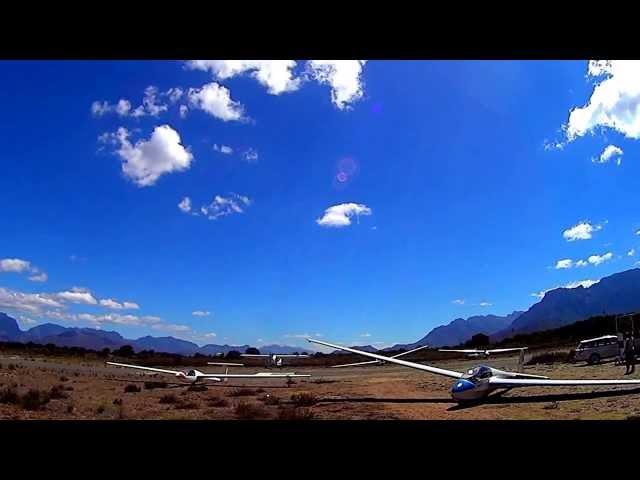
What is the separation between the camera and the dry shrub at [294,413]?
36.8ft

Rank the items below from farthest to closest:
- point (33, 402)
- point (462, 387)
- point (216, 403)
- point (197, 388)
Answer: point (197, 388) < point (216, 403) < point (33, 402) < point (462, 387)

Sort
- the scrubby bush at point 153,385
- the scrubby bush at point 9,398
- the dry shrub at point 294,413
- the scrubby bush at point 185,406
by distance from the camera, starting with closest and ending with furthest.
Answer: the dry shrub at point 294,413 < the scrubby bush at point 9,398 < the scrubby bush at point 185,406 < the scrubby bush at point 153,385

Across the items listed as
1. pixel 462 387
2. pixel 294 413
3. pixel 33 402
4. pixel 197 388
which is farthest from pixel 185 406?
pixel 462 387

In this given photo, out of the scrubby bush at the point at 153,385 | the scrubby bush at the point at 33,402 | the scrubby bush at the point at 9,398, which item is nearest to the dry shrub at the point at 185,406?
the scrubby bush at the point at 33,402

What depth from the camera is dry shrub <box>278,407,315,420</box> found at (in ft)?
36.8

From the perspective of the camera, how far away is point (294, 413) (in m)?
11.9

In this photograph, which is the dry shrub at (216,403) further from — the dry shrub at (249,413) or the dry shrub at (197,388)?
the dry shrub at (197,388)

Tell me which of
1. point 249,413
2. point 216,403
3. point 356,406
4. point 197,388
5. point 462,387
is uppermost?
point 462,387

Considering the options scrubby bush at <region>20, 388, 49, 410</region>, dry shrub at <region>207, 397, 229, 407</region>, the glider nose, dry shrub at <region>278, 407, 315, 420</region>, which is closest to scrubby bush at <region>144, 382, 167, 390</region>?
dry shrub at <region>207, 397, 229, 407</region>

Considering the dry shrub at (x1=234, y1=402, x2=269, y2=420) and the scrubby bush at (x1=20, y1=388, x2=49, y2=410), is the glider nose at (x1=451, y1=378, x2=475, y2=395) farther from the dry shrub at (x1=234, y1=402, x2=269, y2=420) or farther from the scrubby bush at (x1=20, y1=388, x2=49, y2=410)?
the scrubby bush at (x1=20, y1=388, x2=49, y2=410)

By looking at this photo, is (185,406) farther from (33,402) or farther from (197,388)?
(197,388)
